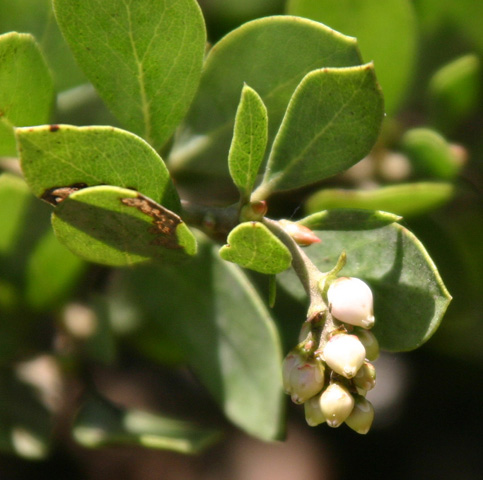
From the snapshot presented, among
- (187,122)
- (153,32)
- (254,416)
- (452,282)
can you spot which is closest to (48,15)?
(187,122)

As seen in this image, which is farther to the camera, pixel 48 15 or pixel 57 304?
pixel 57 304

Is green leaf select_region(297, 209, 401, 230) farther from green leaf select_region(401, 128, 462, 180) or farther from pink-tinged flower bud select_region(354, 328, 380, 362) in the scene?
green leaf select_region(401, 128, 462, 180)

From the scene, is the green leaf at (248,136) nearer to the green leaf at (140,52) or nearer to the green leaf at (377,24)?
the green leaf at (140,52)

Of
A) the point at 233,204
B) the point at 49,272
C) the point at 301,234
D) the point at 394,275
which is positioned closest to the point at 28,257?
the point at 49,272

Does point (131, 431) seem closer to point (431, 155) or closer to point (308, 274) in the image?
point (308, 274)

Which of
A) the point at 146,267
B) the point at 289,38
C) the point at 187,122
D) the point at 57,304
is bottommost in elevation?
the point at 57,304

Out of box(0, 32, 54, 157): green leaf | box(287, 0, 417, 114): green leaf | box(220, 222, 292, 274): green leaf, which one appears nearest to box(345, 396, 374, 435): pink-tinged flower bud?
Result: box(220, 222, 292, 274): green leaf

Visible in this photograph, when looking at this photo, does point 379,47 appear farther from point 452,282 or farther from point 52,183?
point 52,183
